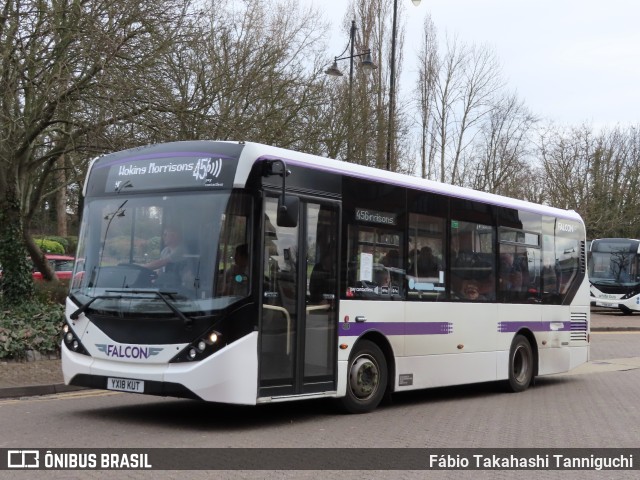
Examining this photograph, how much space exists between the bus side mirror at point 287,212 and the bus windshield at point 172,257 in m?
0.36

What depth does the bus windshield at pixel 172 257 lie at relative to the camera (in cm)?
857

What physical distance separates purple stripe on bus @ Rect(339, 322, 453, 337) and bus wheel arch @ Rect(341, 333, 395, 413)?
14 cm

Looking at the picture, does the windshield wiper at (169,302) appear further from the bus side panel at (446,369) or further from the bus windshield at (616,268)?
the bus windshield at (616,268)

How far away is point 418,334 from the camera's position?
1116 cm

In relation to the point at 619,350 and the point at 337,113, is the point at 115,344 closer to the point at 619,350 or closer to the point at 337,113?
the point at 619,350

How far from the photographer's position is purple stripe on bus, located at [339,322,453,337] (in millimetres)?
9945

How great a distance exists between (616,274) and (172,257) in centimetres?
3128

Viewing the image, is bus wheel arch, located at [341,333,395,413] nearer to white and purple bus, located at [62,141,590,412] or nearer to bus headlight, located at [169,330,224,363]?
white and purple bus, located at [62,141,590,412]

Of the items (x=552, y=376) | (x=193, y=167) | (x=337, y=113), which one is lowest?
(x=552, y=376)

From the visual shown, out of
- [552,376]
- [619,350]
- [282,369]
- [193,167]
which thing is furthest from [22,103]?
[619,350]

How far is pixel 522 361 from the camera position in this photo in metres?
13.8

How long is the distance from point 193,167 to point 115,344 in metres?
2.03

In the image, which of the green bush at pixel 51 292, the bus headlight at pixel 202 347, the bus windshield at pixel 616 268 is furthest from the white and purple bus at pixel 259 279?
the bus windshield at pixel 616 268

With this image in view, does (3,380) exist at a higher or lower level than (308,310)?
lower
